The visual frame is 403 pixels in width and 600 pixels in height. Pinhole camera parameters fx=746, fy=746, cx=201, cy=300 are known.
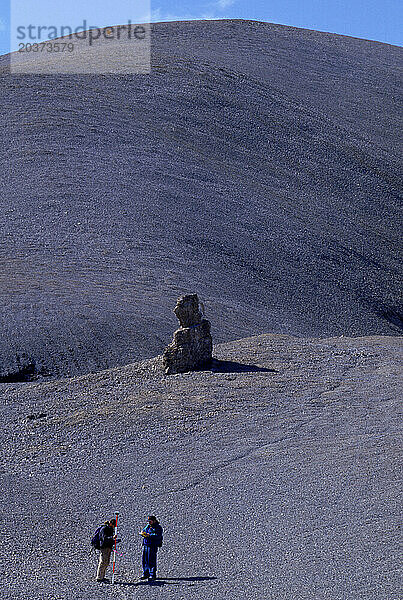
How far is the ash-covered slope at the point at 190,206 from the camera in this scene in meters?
25.5

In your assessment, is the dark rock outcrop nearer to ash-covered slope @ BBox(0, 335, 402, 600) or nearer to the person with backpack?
ash-covered slope @ BBox(0, 335, 402, 600)

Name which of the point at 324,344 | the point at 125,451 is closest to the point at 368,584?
the point at 125,451

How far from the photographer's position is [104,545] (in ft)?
33.7

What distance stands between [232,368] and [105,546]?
9.76m

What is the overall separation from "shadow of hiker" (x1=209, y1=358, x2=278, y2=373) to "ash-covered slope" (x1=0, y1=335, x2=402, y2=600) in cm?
6

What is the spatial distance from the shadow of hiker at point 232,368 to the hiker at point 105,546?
9158mm

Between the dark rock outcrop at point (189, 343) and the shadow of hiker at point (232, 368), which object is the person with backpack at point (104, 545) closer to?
the dark rock outcrop at point (189, 343)

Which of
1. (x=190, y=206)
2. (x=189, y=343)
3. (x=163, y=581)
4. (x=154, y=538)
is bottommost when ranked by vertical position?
(x=163, y=581)

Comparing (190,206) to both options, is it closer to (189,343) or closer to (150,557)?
(189,343)

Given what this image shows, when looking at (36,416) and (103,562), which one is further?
(36,416)

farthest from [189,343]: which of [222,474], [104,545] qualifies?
[104,545]

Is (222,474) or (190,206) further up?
(190,206)

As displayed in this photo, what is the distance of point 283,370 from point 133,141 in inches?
1027

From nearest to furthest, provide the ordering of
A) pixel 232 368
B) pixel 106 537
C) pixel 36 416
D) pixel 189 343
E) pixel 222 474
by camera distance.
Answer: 1. pixel 106 537
2. pixel 222 474
3. pixel 36 416
4. pixel 189 343
5. pixel 232 368
